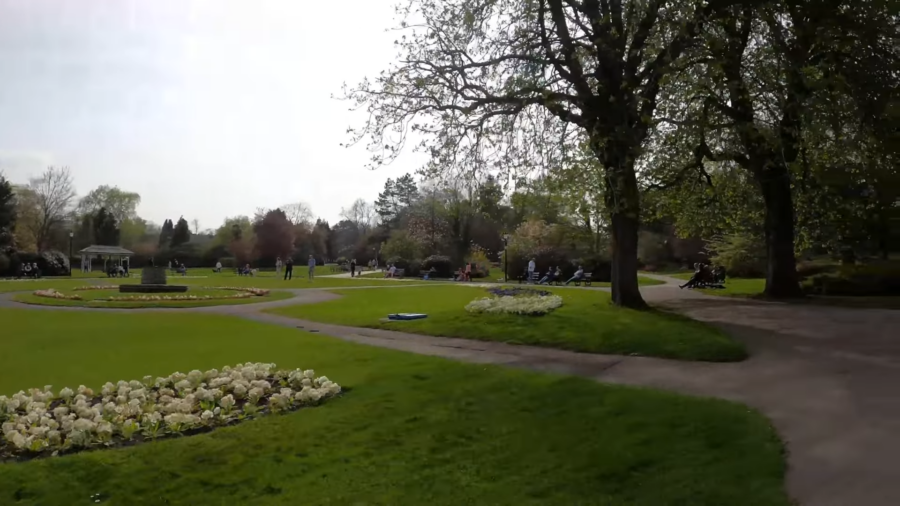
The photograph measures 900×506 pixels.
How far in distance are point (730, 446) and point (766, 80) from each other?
439 inches

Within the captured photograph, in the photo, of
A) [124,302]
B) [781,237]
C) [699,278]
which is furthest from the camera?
[699,278]

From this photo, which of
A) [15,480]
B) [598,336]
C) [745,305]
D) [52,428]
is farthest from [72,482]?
[745,305]

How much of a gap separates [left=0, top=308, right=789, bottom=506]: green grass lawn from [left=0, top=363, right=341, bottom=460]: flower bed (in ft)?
1.17

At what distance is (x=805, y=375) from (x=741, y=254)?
105 ft

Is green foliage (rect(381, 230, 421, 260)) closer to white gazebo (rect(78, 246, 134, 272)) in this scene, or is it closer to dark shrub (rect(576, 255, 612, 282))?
dark shrub (rect(576, 255, 612, 282))

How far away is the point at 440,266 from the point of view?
175ft

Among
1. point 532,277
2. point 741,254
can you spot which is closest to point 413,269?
point 532,277

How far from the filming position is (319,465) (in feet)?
21.2

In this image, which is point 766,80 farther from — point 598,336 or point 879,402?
point 879,402

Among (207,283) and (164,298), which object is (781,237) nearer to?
(164,298)

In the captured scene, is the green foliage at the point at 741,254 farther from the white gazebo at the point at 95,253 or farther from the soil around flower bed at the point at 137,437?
the white gazebo at the point at 95,253

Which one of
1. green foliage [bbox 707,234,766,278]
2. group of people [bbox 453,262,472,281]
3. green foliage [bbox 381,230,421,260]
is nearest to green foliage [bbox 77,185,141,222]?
green foliage [bbox 381,230,421,260]

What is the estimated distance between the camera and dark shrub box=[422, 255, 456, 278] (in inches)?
2082

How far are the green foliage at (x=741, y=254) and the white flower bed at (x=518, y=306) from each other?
22134 mm
